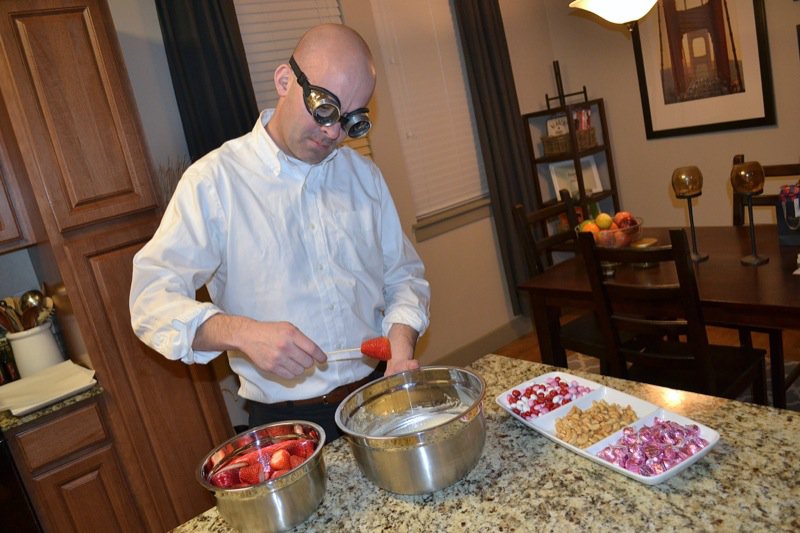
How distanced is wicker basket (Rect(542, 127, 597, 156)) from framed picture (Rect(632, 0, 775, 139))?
36cm

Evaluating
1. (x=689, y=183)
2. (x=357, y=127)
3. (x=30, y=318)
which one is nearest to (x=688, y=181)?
(x=689, y=183)

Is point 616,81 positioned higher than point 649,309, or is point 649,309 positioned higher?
point 616,81

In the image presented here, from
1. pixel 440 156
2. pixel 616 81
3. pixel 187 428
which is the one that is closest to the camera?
pixel 187 428

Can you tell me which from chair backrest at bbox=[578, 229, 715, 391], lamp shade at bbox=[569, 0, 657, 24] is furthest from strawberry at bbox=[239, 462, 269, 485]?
lamp shade at bbox=[569, 0, 657, 24]

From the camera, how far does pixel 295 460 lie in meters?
1.06

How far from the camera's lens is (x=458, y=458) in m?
1.01

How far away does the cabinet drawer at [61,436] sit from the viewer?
6.81 ft

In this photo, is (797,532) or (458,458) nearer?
(797,532)

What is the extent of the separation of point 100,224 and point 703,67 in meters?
3.42

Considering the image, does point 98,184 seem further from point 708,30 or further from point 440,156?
point 708,30

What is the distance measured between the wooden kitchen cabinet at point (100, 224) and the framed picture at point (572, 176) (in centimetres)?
289

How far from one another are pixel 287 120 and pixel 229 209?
0.25 meters

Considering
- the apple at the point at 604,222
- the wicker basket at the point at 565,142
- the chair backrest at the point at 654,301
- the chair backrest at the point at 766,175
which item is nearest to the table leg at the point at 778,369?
the chair backrest at the point at 654,301

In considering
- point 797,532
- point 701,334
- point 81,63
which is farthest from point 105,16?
point 797,532
